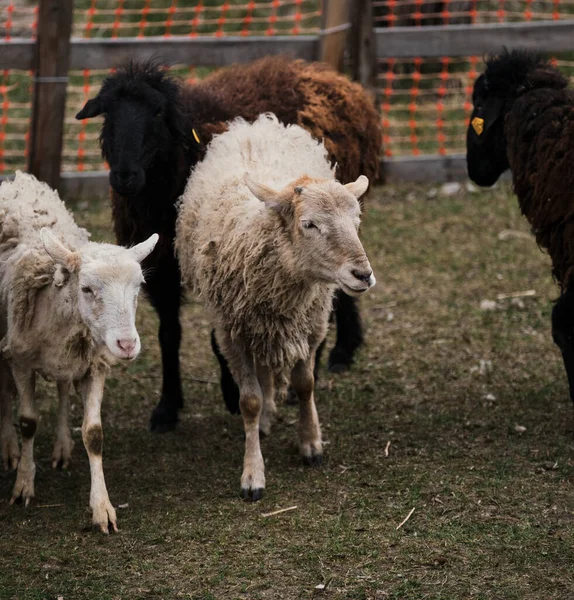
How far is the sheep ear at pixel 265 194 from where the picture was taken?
15.4 feet

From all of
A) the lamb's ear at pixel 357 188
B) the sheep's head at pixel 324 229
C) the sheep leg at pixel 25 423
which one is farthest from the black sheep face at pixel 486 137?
the sheep leg at pixel 25 423

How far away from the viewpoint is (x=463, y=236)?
8.75 metres

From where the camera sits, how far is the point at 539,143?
544cm

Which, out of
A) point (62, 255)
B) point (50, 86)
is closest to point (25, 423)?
point (62, 255)

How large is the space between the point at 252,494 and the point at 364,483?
558 millimetres

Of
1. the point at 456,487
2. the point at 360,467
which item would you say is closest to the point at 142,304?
the point at 360,467

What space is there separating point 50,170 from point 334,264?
4.42 metres

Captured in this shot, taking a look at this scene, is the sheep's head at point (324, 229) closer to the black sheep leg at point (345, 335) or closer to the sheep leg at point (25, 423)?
the sheep leg at point (25, 423)

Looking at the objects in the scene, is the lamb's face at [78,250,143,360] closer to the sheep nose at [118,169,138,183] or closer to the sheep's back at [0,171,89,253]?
the sheep's back at [0,171,89,253]

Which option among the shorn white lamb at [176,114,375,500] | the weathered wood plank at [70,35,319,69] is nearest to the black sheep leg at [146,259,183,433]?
the shorn white lamb at [176,114,375,500]

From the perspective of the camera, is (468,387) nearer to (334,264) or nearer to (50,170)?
(334,264)

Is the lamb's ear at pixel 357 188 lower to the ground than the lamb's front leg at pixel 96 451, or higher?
higher

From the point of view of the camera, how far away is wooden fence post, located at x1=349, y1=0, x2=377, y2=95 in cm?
935

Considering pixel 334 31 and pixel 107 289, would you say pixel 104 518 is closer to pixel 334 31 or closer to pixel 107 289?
pixel 107 289
